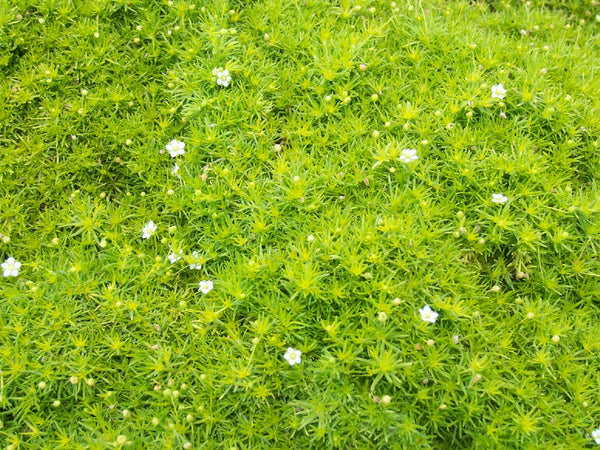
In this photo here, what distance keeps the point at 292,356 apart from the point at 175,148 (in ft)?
5.90

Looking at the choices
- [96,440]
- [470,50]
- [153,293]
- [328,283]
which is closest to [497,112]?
[470,50]

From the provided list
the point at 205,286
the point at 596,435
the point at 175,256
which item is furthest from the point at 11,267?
the point at 596,435

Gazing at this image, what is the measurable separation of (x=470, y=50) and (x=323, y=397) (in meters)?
2.95

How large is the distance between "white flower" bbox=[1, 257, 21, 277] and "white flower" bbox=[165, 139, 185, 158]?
130cm

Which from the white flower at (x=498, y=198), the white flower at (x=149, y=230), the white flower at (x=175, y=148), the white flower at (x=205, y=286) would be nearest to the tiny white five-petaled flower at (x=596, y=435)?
the white flower at (x=498, y=198)

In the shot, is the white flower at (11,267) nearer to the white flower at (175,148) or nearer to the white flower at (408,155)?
the white flower at (175,148)

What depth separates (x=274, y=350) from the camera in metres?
3.35

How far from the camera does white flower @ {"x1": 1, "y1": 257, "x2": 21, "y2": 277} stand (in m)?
3.56

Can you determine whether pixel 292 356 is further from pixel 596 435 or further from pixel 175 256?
pixel 596 435

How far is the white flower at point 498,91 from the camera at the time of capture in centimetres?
391

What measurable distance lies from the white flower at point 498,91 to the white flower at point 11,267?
11.9 ft

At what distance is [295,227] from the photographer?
3.65 metres

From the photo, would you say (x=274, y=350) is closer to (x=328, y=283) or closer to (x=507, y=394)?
(x=328, y=283)

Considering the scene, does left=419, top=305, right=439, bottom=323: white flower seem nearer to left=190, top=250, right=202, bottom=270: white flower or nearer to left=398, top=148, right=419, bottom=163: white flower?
left=398, top=148, right=419, bottom=163: white flower
